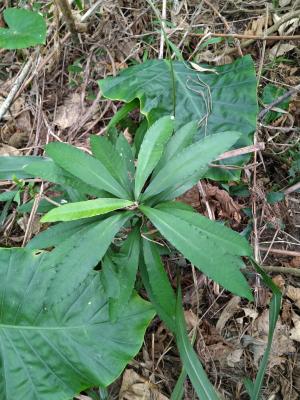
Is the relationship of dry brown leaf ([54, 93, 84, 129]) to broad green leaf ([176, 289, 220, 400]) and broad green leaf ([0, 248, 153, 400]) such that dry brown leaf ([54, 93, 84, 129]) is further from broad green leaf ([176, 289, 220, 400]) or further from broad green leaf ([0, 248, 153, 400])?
broad green leaf ([176, 289, 220, 400])

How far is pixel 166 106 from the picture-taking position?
139cm

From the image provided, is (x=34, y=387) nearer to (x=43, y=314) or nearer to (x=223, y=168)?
(x=43, y=314)

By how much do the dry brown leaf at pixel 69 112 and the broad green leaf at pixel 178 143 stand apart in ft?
2.46

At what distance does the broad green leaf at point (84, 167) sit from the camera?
100cm

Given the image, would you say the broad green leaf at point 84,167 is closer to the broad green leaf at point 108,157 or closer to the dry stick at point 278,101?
the broad green leaf at point 108,157

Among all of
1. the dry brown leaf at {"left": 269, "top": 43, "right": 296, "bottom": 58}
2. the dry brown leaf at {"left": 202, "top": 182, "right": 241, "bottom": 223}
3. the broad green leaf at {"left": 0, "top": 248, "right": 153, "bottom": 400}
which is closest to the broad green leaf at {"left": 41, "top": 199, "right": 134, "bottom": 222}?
the broad green leaf at {"left": 0, "top": 248, "right": 153, "bottom": 400}

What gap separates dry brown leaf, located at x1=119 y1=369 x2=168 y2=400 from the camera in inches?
49.2

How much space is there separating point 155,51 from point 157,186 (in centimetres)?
93

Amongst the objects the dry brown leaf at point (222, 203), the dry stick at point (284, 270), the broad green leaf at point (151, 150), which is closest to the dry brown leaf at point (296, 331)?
the dry stick at point (284, 270)

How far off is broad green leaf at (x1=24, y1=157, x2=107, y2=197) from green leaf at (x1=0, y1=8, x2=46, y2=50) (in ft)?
2.05

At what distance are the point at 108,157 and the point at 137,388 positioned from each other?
2.33 ft

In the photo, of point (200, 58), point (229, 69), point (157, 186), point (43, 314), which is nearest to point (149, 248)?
point (157, 186)

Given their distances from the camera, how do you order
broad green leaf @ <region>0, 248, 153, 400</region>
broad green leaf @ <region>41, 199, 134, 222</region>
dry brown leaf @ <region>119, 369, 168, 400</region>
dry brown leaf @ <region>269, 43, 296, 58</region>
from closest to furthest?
broad green leaf @ <region>41, 199, 134, 222</region> → broad green leaf @ <region>0, 248, 153, 400</region> → dry brown leaf @ <region>119, 369, 168, 400</region> → dry brown leaf @ <region>269, 43, 296, 58</region>

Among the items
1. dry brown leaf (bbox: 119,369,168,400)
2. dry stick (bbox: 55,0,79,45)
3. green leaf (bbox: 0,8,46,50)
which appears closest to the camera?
dry brown leaf (bbox: 119,369,168,400)
